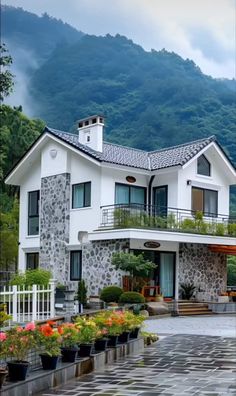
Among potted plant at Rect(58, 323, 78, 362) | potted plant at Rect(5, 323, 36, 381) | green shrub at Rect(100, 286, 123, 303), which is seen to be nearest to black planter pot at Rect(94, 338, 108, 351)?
potted plant at Rect(58, 323, 78, 362)

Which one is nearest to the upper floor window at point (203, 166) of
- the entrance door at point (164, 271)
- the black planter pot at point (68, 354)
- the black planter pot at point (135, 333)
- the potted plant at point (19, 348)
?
the entrance door at point (164, 271)

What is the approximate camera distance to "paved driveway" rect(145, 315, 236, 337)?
46.3 ft

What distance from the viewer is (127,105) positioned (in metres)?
29.5

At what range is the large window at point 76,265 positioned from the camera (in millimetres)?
22686

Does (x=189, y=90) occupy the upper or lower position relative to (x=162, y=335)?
upper

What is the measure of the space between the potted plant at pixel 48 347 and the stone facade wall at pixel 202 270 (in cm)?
1503

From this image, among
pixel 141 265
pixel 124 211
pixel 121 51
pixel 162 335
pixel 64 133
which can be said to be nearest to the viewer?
pixel 121 51

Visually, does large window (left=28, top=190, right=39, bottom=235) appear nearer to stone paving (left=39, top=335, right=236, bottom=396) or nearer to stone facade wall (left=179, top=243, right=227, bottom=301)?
stone facade wall (left=179, top=243, right=227, bottom=301)

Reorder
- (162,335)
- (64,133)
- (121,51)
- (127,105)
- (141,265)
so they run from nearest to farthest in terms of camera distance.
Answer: (121,51)
(162,335)
(141,265)
(64,133)
(127,105)

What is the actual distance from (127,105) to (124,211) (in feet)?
33.0

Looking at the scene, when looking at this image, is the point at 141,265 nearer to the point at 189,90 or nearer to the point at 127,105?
the point at 189,90

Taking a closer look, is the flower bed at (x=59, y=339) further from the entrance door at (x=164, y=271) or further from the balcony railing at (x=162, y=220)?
the entrance door at (x=164, y=271)

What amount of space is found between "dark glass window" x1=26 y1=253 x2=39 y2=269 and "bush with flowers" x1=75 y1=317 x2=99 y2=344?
54.3 feet

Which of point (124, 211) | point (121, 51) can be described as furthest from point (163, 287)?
point (121, 51)
